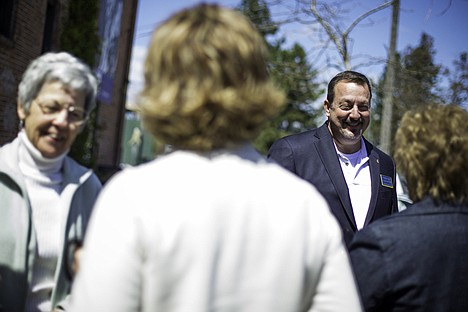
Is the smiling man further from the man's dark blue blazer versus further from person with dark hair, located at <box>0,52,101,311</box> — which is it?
person with dark hair, located at <box>0,52,101,311</box>

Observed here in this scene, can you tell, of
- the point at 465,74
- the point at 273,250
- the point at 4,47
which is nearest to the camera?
the point at 273,250

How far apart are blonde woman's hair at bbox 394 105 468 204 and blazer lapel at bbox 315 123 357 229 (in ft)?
4.89

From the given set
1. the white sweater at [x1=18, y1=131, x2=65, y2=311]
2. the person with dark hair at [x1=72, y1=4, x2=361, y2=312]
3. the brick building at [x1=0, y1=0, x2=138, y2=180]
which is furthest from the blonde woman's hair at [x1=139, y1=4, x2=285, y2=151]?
the brick building at [x1=0, y1=0, x2=138, y2=180]

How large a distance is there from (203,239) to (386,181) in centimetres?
277

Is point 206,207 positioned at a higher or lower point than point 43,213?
higher

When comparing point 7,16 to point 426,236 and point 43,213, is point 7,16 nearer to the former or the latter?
point 43,213

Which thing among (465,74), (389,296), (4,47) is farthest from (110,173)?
(465,74)

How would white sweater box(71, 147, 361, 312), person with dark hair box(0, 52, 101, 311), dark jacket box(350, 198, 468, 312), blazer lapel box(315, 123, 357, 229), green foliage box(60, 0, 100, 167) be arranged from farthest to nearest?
green foliage box(60, 0, 100, 167)
blazer lapel box(315, 123, 357, 229)
person with dark hair box(0, 52, 101, 311)
dark jacket box(350, 198, 468, 312)
white sweater box(71, 147, 361, 312)

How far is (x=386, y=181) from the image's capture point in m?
3.75

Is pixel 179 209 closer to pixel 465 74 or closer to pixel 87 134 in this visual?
pixel 87 134

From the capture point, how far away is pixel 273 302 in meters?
1.37

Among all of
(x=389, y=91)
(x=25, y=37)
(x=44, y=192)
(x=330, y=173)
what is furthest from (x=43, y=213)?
(x=389, y=91)

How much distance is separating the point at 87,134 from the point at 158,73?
9647 mm

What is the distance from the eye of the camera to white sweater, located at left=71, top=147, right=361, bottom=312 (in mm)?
1250
